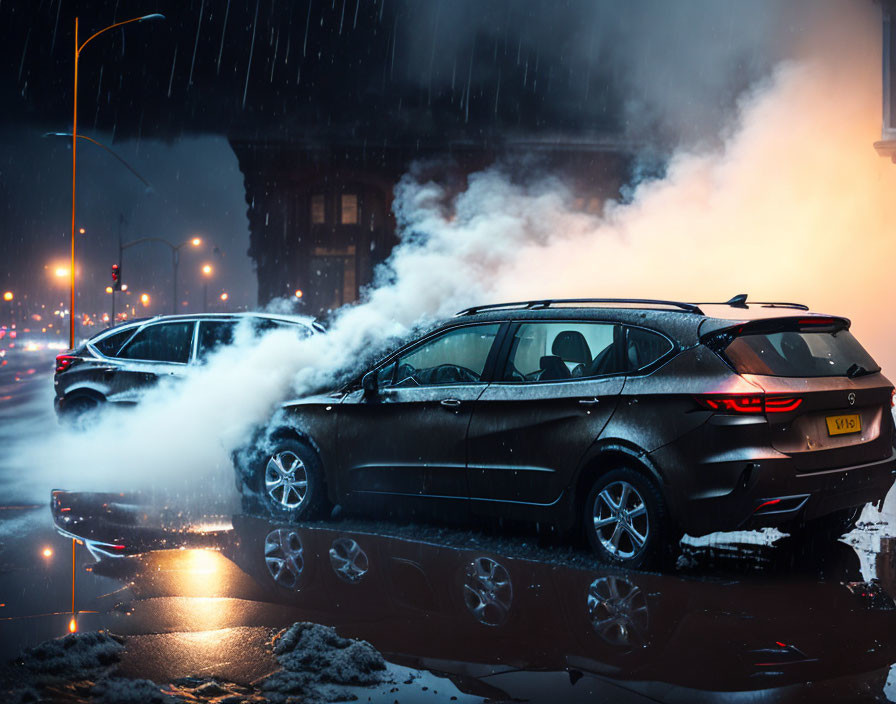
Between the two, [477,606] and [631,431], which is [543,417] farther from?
[477,606]

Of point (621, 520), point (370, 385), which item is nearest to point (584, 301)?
point (621, 520)

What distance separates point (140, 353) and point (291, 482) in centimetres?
444

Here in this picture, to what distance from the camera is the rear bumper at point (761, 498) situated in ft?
17.8

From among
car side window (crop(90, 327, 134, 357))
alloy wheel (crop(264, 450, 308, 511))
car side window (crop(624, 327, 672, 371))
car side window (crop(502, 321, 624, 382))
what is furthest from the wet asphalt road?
car side window (crop(90, 327, 134, 357))

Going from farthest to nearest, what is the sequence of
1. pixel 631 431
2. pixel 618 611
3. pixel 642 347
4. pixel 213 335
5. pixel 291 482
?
pixel 213 335 → pixel 291 482 → pixel 642 347 → pixel 631 431 → pixel 618 611

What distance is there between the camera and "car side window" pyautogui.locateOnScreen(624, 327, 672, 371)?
19.5ft

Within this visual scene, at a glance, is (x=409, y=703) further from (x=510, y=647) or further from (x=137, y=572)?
(x=137, y=572)

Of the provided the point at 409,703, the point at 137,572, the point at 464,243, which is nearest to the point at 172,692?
the point at 409,703

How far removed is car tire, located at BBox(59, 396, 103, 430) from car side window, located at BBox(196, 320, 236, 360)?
4.83 feet

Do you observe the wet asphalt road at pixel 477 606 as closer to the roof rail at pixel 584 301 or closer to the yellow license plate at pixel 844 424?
the yellow license plate at pixel 844 424

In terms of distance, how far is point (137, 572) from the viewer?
6.05m

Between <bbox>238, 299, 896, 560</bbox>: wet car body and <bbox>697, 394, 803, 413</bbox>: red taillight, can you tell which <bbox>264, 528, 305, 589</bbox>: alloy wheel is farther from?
<bbox>697, 394, 803, 413</bbox>: red taillight

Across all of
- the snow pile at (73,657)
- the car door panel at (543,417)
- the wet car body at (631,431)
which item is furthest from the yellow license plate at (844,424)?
the snow pile at (73,657)

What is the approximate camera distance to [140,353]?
11320 mm
